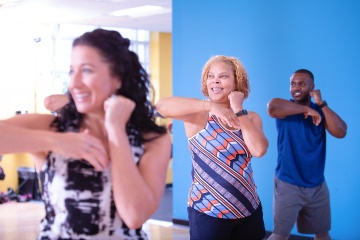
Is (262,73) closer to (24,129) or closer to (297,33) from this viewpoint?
(297,33)

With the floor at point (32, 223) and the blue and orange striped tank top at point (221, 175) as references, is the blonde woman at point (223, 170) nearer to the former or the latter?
the blue and orange striped tank top at point (221, 175)

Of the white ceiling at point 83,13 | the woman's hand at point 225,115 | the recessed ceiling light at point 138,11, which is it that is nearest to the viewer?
the woman's hand at point 225,115

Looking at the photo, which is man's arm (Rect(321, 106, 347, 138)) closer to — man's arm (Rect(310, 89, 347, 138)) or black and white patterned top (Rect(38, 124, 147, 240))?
man's arm (Rect(310, 89, 347, 138))

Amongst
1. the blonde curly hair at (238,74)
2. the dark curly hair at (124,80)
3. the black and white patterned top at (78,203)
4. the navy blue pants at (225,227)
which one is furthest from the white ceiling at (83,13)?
the black and white patterned top at (78,203)

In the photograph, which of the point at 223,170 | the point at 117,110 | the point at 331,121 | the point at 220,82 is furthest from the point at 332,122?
the point at 117,110

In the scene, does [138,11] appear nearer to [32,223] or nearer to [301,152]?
[32,223]

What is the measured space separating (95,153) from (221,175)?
59.0 inches

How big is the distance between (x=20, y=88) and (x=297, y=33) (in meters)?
5.77

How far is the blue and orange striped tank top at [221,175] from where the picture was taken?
3.01 metres

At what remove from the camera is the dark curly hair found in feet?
5.59

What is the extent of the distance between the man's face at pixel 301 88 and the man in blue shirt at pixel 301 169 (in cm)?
6

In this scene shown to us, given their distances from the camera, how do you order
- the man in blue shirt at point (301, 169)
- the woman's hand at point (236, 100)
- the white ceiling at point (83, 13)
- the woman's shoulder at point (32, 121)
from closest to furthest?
1. the woman's shoulder at point (32, 121)
2. the woman's hand at point (236, 100)
3. the man in blue shirt at point (301, 169)
4. the white ceiling at point (83, 13)

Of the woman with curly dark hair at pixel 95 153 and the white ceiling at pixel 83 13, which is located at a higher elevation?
the white ceiling at pixel 83 13

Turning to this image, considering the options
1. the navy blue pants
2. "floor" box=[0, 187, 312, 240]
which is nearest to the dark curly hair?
the navy blue pants
